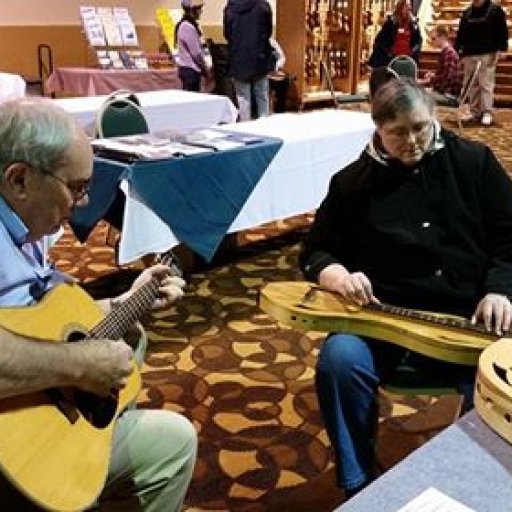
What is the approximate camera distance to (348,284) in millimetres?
1837

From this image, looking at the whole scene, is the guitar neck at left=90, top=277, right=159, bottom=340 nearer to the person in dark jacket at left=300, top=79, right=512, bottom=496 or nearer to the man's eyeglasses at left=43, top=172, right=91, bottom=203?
the man's eyeglasses at left=43, top=172, right=91, bottom=203

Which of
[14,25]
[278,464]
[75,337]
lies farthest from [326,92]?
[75,337]

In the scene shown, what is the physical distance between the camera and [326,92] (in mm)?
10055

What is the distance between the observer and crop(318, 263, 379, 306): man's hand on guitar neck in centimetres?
183

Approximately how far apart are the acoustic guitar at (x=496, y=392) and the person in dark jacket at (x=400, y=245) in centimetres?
47

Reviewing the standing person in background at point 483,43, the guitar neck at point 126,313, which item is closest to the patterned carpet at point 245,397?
the guitar neck at point 126,313

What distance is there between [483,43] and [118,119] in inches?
243

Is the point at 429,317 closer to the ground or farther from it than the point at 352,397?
farther from it

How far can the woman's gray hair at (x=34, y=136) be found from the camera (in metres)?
1.38

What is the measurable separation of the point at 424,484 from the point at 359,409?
0.72 m

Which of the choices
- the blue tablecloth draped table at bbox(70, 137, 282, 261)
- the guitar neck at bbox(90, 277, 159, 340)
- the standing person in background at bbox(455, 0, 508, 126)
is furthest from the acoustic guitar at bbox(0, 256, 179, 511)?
the standing person in background at bbox(455, 0, 508, 126)

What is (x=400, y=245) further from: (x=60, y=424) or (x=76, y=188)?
(x=60, y=424)

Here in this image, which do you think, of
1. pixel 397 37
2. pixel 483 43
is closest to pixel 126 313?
pixel 397 37

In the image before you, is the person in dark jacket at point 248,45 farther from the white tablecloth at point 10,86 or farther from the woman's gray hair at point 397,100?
the woman's gray hair at point 397,100
